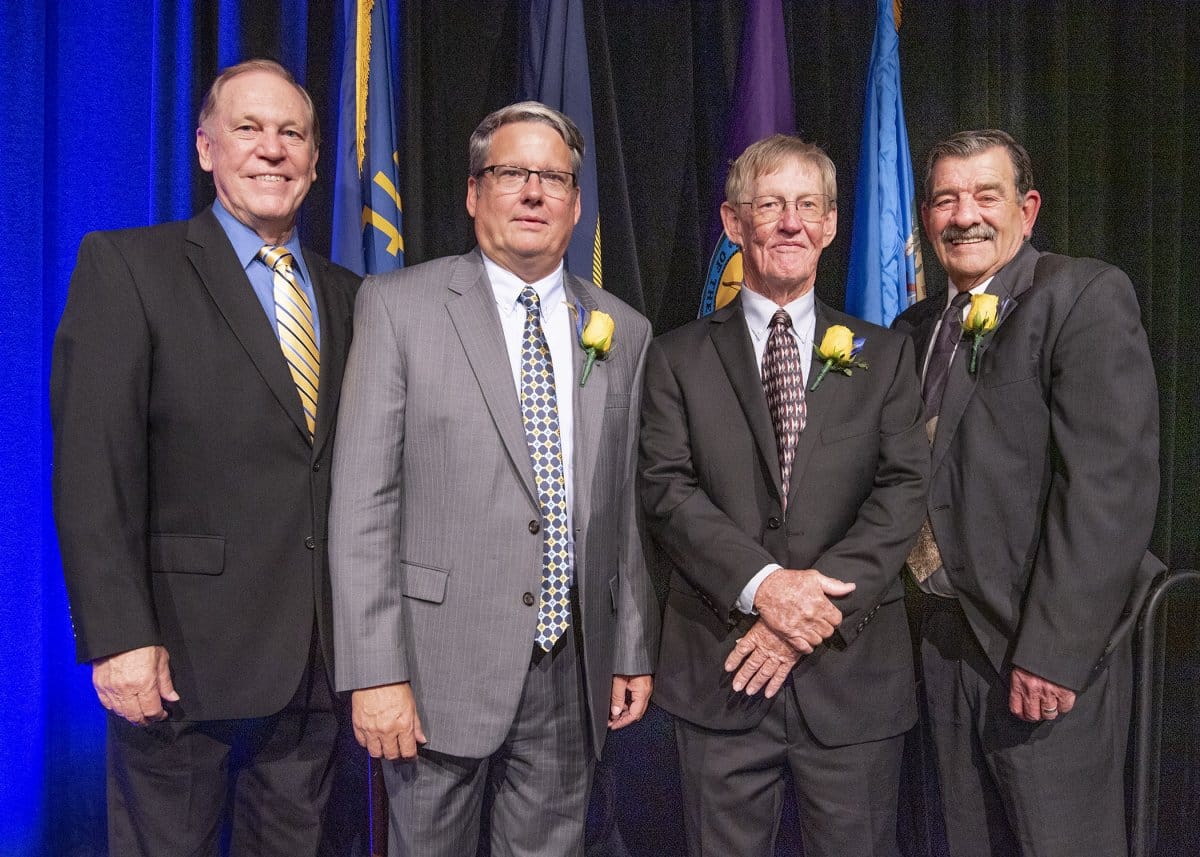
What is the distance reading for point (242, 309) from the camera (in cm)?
191

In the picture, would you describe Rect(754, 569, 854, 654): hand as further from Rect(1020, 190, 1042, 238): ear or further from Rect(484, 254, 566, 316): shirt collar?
Rect(1020, 190, 1042, 238): ear

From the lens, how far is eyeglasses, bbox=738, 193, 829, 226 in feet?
6.72

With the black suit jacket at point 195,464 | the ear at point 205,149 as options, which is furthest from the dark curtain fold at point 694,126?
the black suit jacket at point 195,464

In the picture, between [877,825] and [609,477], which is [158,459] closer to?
[609,477]

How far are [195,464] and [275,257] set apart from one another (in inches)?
19.2

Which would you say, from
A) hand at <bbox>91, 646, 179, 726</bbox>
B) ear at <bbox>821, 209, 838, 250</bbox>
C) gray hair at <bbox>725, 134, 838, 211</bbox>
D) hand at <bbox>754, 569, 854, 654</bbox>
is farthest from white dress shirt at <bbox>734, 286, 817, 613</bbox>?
hand at <bbox>91, 646, 179, 726</bbox>

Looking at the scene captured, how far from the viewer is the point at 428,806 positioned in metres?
1.85

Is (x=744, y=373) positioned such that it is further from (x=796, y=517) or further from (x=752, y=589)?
(x=752, y=589)

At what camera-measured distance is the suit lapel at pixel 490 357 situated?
183cm

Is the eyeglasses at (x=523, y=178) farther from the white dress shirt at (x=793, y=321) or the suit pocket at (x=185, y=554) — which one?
the suit pocket at (x=185, y=554)

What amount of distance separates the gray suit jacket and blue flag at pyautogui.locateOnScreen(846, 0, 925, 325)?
1603 millimetres

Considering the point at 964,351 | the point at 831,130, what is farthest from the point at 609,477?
the point at 831,130

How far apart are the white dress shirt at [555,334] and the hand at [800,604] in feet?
1.36

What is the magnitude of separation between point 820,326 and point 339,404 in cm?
110
